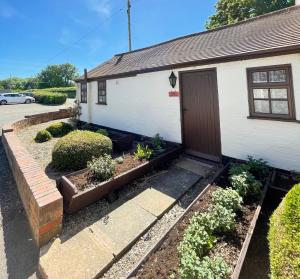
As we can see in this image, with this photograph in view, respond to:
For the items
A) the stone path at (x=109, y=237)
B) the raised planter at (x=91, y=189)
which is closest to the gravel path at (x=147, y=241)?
the stone path at (x=109, y=237)

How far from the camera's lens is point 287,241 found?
8.16ft

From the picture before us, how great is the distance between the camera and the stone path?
10.7ft

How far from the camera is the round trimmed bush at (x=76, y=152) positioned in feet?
20.1

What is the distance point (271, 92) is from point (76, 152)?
209 inches

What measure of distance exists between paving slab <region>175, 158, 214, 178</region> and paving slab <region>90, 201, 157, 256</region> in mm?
2194

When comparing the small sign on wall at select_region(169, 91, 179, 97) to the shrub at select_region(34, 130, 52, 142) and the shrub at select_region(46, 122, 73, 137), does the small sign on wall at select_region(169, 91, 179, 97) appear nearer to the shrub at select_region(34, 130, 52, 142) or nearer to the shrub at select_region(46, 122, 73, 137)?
the shrub at select_region(34, 130, 52, 142)

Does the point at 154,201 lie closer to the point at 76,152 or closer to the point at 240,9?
the point at 76,152

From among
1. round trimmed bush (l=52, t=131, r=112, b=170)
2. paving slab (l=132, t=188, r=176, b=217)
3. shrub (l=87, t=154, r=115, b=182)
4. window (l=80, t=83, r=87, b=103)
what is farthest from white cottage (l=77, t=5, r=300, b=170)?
window (l=80, t=83, r=87, b=103)

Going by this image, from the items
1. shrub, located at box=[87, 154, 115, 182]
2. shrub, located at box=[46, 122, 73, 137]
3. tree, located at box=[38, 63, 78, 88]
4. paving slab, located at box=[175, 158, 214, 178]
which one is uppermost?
tree, located at box=[38, 63, 78, 88]

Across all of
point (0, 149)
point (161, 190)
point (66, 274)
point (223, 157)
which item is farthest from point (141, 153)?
point (0, 149)

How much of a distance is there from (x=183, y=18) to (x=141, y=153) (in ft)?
40.4

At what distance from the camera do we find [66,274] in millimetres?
3137

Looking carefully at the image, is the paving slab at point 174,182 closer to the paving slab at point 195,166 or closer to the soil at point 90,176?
the paving slab at point 195,166

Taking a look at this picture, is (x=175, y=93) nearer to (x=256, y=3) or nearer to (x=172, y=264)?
(x=172, y=264)
